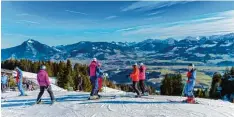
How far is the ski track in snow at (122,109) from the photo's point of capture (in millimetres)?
15219

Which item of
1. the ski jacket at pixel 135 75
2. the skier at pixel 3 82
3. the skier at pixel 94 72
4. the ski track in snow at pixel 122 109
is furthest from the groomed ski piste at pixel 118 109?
the skier at pixel 3 82

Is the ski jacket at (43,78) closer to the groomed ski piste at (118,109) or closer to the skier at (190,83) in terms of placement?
the groomed ski piste at (118,109)

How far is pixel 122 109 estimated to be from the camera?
16219 mm

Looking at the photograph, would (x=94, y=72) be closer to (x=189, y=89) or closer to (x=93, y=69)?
(x=93, y=69)

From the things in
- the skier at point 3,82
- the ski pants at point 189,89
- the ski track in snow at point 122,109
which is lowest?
the ski track in snow at point 122,109

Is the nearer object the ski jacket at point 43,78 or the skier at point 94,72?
the ski jacket at point 43,78

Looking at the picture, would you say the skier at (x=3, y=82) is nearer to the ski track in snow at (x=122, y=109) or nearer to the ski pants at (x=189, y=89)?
the ski track in snow at (x=122, y=109)

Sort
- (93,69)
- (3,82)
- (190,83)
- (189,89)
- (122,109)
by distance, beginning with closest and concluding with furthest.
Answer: (122,109), (189,89), (190,83), (93,69), (3,82)

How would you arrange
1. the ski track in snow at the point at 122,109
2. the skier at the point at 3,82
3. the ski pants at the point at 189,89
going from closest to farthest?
the ski track in snow at the point at 122,109 → the ski pants at the point at 189,89 → the skier at the point at 3,82

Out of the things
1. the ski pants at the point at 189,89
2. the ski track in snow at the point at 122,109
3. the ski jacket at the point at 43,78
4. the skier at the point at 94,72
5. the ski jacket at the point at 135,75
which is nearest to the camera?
the ski track in snow at the point at 122,109

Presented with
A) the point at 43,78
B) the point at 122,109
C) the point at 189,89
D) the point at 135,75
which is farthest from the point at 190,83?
the point at 43,78

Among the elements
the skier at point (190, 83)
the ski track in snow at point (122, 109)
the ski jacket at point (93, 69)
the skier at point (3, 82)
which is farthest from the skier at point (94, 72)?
the skier at point (3, 82)

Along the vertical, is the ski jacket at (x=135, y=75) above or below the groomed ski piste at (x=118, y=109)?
above

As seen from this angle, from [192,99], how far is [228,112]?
238cm
